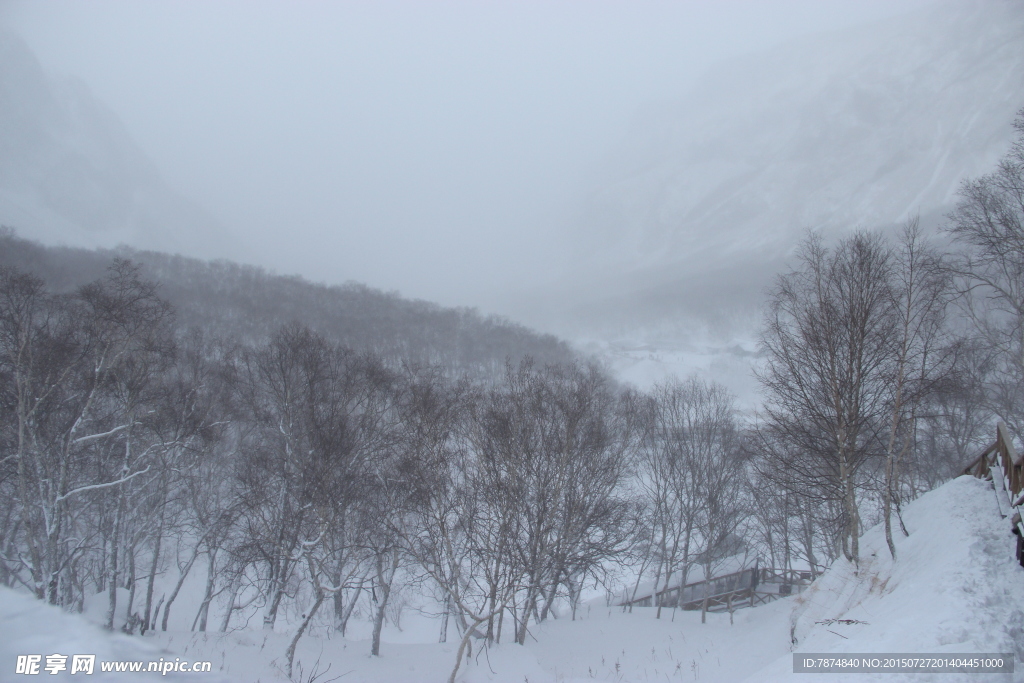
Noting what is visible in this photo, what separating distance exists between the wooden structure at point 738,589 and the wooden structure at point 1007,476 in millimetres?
15770

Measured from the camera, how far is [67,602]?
47.2 feet

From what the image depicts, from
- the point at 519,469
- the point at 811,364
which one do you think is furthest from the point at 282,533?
the point at 811,364

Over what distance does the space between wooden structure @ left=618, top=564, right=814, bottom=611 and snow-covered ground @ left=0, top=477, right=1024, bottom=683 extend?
150 inches

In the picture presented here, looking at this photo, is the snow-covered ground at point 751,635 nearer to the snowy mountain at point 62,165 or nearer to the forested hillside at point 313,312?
the forested hillside at point 313,312

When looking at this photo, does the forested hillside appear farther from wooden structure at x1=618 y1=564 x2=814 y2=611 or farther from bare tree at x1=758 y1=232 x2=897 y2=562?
A: bare tree at x1=758 y1=232 x2=897 y2=562

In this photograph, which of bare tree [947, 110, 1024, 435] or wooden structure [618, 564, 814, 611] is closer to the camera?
bare tree [947, 110, 1024, 435]

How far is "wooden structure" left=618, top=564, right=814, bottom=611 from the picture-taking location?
78.7 feet

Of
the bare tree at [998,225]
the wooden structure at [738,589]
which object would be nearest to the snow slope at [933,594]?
the bare tree at [998,225]

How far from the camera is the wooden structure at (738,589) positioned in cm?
2400

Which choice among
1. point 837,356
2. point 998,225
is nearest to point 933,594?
point 837,356

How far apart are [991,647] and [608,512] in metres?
9.09

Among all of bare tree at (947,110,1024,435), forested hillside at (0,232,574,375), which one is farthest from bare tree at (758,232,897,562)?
forested hillside at (0,232,574,375)

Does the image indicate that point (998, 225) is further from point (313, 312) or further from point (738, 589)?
point (313, 312)

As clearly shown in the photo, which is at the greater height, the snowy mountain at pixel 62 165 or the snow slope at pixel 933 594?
the snowy mountain at pixel 62 165
